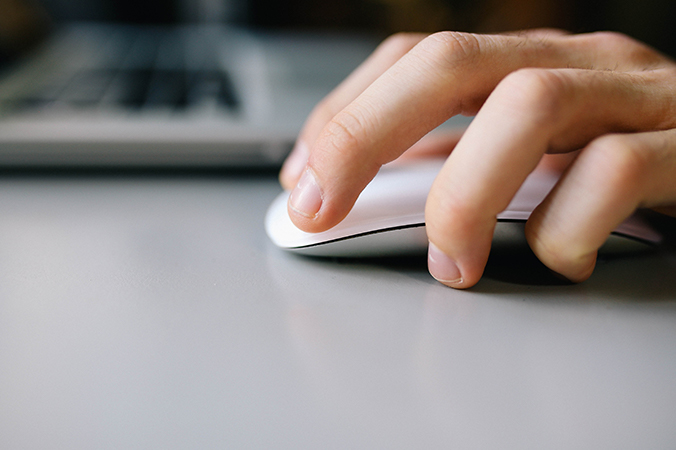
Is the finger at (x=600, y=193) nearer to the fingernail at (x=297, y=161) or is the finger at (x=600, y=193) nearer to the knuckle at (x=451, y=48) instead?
the knuckle at (x=451, y=48)

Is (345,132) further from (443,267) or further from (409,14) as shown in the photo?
(409,14)

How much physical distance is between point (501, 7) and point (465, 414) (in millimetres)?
1452

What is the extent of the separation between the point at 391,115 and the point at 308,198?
77mm

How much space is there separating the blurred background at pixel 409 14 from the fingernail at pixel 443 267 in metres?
1.16

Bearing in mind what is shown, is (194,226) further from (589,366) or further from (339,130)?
(589,366)

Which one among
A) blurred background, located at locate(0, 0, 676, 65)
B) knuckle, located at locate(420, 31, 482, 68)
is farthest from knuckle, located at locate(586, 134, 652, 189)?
blurred background, located at locate(0, 0, 676, 65)

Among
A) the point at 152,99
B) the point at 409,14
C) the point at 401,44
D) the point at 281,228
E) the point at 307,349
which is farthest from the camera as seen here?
the point at 409,14

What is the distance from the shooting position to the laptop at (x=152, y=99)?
0.46 meters

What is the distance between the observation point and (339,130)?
0.31m

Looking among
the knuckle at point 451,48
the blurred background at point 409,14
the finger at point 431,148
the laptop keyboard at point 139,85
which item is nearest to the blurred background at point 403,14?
the blurred background at point 409,14

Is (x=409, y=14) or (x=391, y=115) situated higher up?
(x=391, y=115)

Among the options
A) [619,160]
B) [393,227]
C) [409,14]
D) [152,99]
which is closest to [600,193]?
[619,160]

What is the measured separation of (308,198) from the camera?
1.02 ft

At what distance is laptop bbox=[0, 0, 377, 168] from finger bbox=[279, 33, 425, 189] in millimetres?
33
